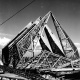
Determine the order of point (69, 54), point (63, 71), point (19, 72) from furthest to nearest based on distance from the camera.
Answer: point (69, 54) → point (63, 71) → point (19, 72)

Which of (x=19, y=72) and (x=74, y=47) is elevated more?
(x=74, y=47)

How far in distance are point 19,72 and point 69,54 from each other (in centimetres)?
618

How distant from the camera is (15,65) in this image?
34.9ft

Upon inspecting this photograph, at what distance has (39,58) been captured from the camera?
34.3 ft

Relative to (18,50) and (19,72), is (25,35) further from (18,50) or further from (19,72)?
(19,72)

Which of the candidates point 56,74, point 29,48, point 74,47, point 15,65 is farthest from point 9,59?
point 74,47

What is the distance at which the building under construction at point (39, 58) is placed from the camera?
920 centimetres

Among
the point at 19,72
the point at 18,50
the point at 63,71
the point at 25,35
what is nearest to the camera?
the point at 19,72

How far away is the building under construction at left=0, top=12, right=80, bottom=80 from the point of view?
362 inches

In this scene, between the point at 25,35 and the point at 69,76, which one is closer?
the point at 69,76

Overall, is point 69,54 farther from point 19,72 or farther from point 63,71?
point 19,72

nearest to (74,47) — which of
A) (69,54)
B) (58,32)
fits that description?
(69,54)

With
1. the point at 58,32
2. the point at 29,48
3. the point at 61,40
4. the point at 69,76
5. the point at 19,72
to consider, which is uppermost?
the point at 58,32

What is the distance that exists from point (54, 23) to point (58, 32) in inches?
46.5
